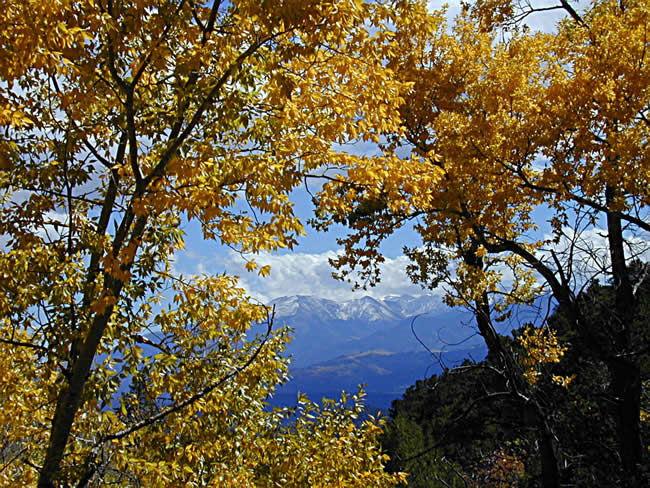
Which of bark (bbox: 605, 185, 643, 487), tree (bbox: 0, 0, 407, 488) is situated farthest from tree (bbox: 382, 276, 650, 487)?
tree (bbox: 0, 0, 407, 488)

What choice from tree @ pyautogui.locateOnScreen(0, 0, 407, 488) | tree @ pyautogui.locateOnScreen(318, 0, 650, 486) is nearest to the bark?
tree @ pyautogui.locateOnScreen(318, 0, 650, 486)

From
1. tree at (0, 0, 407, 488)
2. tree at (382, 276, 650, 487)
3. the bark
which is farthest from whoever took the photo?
tree at (382, 276, 650, 487)

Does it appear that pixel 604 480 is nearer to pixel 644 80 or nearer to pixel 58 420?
pixel 644 80

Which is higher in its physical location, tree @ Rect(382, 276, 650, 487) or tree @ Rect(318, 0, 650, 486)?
tree @ Rect(318, 0, 650, 486)

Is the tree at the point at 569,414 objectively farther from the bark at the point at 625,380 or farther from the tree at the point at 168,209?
the tree at the point at 168,209

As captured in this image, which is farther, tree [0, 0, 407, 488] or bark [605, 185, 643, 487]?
bark [605, 185, 643, 487]

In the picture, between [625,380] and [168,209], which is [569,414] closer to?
[625,380]

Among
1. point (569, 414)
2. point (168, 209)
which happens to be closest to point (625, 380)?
point (569, 414)

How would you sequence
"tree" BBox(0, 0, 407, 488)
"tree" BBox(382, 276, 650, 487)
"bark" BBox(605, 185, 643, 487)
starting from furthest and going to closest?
1. "tree" BBox(382, 276, 650, 487)
2. "bark" BBox(605, 185, 643, 487)
3. "tree" BBox(0, 0, 407, 488)

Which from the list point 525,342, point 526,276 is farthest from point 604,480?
point 526,276

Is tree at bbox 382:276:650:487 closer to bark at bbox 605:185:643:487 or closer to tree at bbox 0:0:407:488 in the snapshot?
bark at bbox 605:185:643:487

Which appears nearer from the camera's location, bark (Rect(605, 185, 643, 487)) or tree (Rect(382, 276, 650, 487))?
bark (Rect(605, 185, 643, 487))

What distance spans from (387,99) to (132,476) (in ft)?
16.9

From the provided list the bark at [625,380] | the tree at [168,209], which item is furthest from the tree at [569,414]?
the tree at [168,209]
